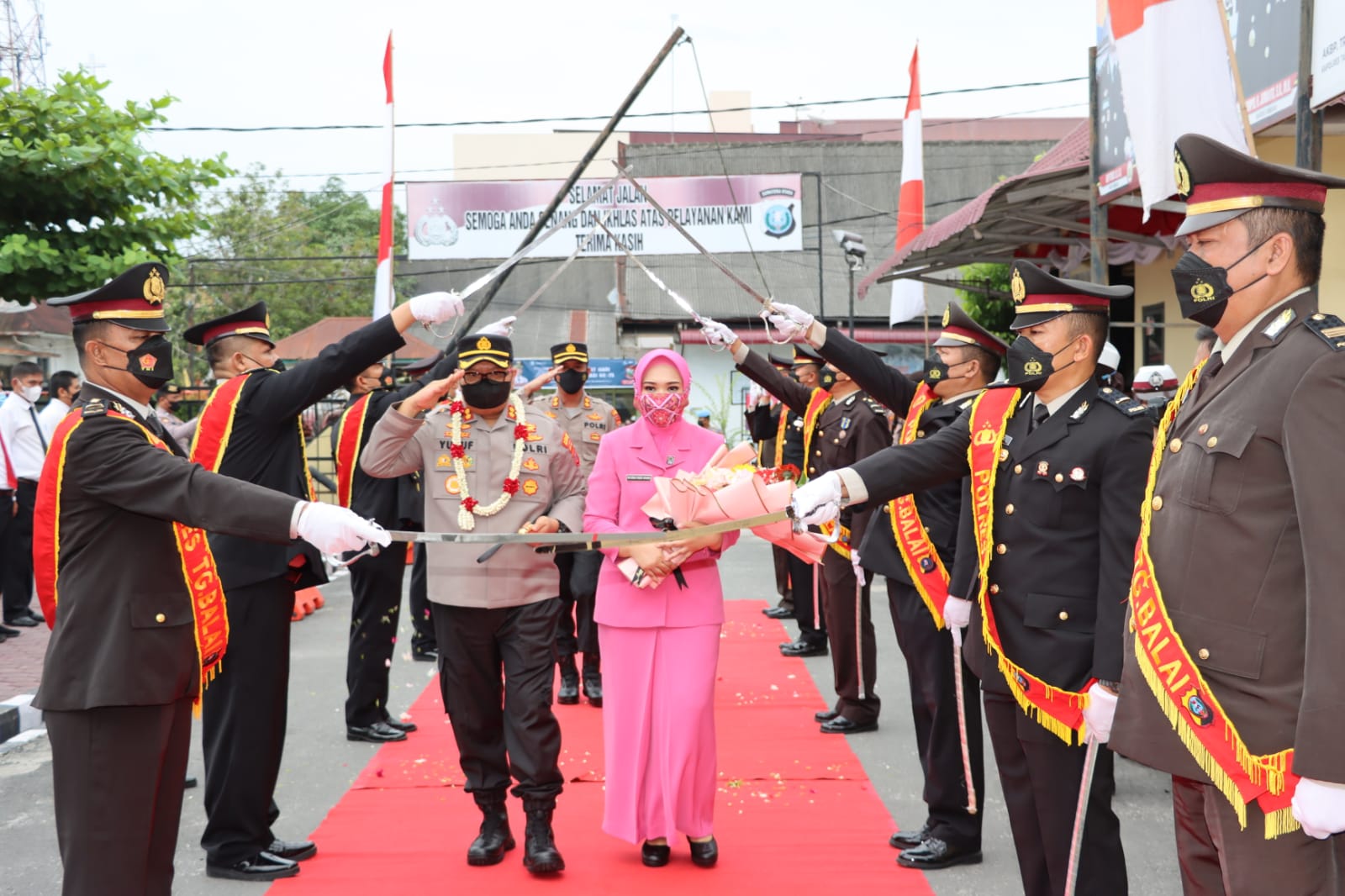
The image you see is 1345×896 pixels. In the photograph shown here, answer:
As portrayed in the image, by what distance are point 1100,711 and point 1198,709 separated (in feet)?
1.96

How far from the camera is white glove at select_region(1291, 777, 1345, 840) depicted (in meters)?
2.29

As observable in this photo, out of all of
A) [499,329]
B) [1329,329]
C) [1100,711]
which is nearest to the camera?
[1329,329]

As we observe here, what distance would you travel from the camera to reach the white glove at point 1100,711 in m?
3.15

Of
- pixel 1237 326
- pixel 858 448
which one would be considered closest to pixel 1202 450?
pixel 1237 326

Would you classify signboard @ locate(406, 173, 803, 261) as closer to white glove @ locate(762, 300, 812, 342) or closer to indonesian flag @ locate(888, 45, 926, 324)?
indonesian flag @ locate(888, 45, 926, 324)

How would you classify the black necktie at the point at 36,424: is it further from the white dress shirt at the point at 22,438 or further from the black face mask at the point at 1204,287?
the black face mask at the point at 1204,287

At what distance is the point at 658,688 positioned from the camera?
482cm

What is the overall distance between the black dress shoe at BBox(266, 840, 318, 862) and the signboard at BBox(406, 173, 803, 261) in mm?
20629

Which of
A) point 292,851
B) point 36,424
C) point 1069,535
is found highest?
point 1069,535

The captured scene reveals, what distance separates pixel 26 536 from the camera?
10273 mm

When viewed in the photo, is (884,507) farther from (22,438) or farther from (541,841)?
(22,438)

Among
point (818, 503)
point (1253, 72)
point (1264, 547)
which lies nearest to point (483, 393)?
point (818, 503)

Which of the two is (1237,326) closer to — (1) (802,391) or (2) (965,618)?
(2) (965,618)

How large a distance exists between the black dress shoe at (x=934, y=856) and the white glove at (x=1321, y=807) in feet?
8.40
